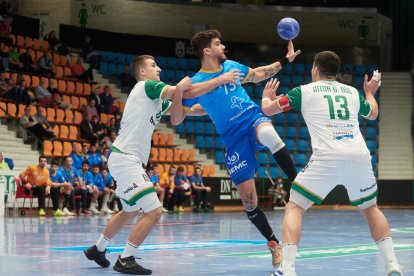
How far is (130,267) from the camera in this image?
25.7 ft

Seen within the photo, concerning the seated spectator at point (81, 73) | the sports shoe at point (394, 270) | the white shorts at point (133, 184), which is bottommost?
the sports shoe at point (394, 270)

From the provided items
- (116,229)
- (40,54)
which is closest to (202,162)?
(40,54)

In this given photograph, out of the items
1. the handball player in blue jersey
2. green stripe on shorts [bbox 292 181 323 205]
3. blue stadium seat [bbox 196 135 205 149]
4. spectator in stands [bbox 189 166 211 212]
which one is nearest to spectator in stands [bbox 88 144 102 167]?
spectator in stands [bbox 189 166 211 212]

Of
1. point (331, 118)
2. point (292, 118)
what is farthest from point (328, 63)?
point (292, 118)

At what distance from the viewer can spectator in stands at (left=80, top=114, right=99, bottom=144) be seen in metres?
24.2

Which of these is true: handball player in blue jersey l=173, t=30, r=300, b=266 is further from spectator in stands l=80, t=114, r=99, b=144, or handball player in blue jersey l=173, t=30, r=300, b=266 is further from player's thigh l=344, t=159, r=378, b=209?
spectator in stands l=80, t=114, r=99, b=144

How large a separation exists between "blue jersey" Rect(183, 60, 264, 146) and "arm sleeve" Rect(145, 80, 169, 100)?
1.98 ft

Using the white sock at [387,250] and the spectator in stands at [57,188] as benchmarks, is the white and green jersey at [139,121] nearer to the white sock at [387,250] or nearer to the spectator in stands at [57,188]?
the white sock at [387,250]

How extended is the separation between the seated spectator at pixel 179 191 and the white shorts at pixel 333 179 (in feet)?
56.3

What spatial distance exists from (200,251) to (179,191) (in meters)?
14.1

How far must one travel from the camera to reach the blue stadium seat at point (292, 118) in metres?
31.8

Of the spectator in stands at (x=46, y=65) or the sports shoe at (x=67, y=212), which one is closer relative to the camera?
the sports shoe at (x=67, y=212)

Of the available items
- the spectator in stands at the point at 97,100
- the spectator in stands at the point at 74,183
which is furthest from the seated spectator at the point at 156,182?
the spectator in stands at the point at 97,100

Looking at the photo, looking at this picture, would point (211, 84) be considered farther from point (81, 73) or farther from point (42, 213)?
point (81, 73)
